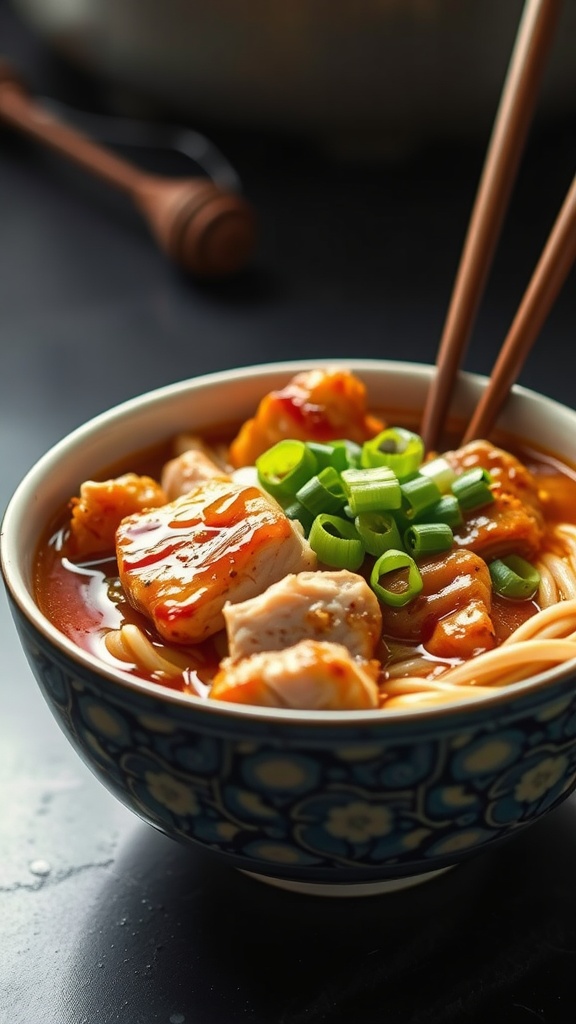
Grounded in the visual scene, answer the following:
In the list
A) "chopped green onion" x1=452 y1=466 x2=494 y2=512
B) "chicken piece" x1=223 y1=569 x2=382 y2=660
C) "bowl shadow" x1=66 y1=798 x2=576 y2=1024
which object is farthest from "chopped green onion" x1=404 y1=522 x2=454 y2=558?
"bowl shadow" x1=66 y1=798 x2=576 y2=1024

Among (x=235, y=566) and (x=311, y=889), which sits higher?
(x=235, y=566)

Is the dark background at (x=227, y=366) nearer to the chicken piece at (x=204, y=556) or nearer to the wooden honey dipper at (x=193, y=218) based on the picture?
the wooden honey dipper at (x=193, y=218)

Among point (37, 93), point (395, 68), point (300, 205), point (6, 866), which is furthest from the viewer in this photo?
point (37, 93)

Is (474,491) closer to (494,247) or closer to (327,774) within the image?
(494,247)

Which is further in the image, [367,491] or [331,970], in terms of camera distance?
[367,491]

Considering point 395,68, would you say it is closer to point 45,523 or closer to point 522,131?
point 522,131

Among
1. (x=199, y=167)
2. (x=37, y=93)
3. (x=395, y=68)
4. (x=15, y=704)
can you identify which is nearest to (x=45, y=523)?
(x=15, y=704)
